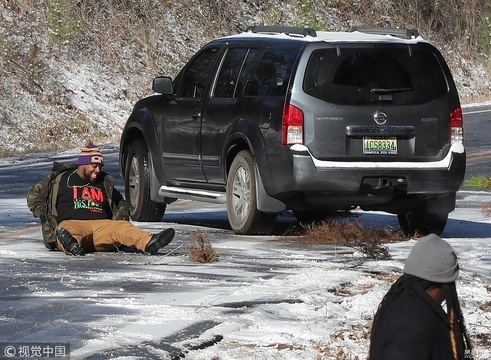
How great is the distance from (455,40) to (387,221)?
2958 cm

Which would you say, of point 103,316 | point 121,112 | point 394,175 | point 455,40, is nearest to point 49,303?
point 103,316

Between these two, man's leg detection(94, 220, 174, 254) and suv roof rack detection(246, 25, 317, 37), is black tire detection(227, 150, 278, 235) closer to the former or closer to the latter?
A: suv roof rack detection(246, 25, 317, 37)

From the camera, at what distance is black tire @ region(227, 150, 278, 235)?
13.5m

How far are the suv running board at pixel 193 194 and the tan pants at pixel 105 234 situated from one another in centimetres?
188

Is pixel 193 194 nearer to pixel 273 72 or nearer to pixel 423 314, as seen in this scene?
pixel 273 72

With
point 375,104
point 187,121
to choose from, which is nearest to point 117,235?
point 187,121

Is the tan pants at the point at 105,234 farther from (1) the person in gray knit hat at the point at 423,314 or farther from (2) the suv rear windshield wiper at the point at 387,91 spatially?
(1) the person in gray knit hat at the point at 423,314

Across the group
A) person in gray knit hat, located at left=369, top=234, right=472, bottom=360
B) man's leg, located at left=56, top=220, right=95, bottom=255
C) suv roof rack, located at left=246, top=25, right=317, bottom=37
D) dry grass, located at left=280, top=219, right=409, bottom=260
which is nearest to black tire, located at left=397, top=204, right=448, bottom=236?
dry grass, located at left=280, top=219, right=409, bottom=260

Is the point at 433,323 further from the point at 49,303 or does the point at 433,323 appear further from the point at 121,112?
the point at 121,112

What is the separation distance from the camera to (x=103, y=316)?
9180 millimetres

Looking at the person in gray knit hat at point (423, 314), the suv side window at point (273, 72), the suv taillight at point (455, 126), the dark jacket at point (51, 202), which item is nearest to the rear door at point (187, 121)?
the suv side window at point (273, 72)

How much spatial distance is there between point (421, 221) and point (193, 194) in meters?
2.35

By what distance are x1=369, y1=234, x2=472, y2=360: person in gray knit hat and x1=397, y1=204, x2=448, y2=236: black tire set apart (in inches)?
345

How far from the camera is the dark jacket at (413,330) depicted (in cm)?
500
